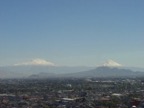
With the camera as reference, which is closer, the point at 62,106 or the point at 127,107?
the point at 127,107

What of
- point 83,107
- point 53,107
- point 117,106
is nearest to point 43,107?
point 53,107

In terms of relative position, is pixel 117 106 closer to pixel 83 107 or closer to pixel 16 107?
pixel 83 107

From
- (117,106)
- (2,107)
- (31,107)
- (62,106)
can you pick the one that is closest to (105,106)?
(117,106)

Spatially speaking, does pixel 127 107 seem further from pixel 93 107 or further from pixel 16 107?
pixel 16 107

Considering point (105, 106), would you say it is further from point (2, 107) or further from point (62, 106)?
point (2, 107)

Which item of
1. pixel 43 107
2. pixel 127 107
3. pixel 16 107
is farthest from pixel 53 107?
pixel 127 107

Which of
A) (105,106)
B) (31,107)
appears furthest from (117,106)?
(31,107)

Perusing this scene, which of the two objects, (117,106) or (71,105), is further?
(71,105)
